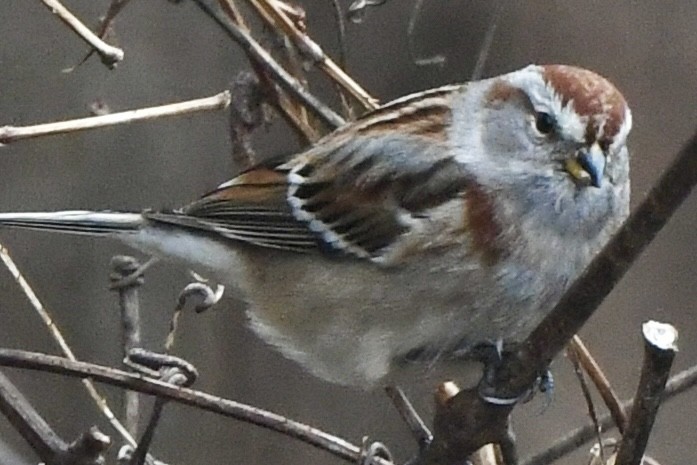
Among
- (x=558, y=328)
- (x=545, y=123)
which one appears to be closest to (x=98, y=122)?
(x=545, y=123)

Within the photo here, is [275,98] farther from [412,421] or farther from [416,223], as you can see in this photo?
[412,421]

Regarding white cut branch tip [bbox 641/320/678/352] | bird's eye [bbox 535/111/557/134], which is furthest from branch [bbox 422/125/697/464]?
bird's eye [bbox 535/111/557/134]

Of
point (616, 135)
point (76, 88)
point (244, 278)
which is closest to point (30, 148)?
point (76, 88)

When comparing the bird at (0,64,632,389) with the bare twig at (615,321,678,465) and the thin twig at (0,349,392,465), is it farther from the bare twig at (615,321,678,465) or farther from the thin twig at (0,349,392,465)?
the bare twig at (615,321,678,465)

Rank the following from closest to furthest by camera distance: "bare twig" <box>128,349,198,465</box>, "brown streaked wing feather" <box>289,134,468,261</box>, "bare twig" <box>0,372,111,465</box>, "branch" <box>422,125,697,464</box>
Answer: "branch" <box>422,125,697,464</box> → "bare twig" <box>0,372,111,465</box> → "bare twig" <box>128,349,198,465</box> → "brown streaked wing feather" <box>289,134,468,261</box>

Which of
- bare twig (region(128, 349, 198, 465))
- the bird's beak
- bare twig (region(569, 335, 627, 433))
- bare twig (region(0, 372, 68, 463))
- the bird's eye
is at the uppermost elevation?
bare twig (region(0, 372, 68, 463))

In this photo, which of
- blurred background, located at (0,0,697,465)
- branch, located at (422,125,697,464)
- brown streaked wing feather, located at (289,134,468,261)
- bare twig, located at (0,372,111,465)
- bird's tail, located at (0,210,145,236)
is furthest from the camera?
blurred background, located at (0,0,697,465)

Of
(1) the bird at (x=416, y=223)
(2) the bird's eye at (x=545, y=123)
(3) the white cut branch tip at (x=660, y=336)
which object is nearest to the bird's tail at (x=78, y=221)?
(1) the bird at (x=416, y=223)
